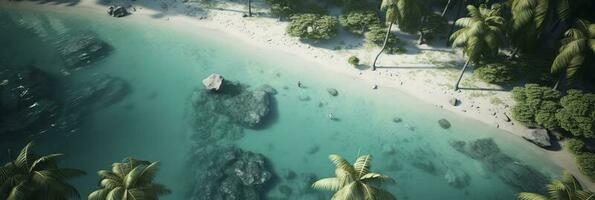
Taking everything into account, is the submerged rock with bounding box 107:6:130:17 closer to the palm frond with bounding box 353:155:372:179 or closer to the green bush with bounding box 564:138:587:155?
the palm frond with bounding box 353:155:372:179

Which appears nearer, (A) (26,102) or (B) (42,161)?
(B) (42,161)

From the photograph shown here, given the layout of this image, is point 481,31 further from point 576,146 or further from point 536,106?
point 576,146

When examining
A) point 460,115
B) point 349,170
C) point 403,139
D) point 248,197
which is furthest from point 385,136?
point 349,170

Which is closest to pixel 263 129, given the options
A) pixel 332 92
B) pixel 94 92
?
pixel 332 92

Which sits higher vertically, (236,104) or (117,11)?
(117,11)

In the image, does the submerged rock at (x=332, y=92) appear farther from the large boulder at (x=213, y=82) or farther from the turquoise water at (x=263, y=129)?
the large boulder at (x=213, y=82)

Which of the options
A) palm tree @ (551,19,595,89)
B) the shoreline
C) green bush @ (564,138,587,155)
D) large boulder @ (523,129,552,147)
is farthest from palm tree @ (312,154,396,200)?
palm tree @ (551,19,595,89)
